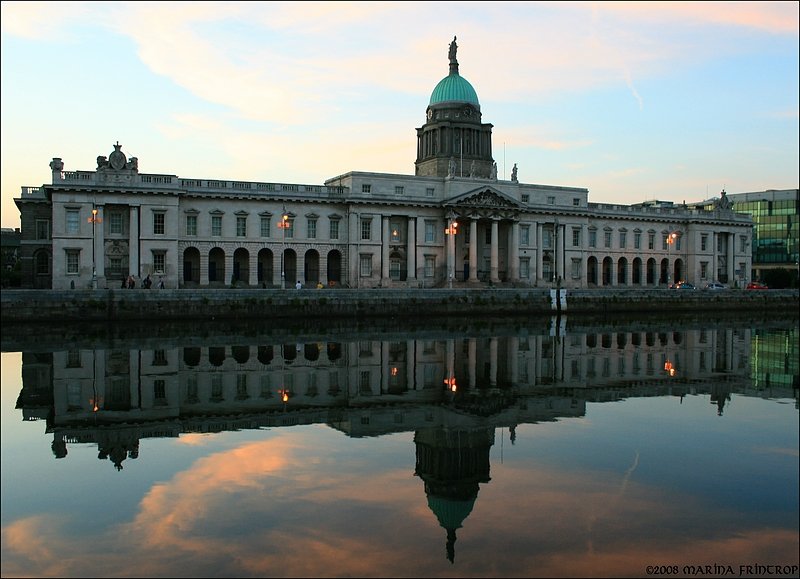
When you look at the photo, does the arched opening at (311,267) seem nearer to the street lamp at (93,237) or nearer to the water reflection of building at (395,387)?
the street lamp at (93,237)

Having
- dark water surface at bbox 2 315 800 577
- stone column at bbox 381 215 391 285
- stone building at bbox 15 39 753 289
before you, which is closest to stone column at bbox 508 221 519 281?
stone building at bbox 15 39 753 289

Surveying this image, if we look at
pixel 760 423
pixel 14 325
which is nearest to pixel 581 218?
pixel 14 325

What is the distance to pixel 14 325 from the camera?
163ft

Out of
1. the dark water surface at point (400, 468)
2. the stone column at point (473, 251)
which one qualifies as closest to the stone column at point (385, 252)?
the stone column at point (473, 251)

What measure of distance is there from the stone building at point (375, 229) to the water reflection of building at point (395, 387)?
30.1 meters

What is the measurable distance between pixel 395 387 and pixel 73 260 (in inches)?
1898

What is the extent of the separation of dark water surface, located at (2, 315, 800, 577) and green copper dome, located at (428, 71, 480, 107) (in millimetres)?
67412

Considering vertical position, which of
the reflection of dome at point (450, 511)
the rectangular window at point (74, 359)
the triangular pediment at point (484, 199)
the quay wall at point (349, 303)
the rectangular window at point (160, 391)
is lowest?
the reflection of dome at point (450, 511)

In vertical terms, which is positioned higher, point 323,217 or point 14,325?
point 323,217

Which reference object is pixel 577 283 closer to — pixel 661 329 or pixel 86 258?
pixel 661 329

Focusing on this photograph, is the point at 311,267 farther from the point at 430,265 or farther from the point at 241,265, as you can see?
the point at 430,265

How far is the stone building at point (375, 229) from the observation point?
66.9 meters

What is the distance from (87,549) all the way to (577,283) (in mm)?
83664

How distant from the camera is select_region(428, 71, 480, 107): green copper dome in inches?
3780
